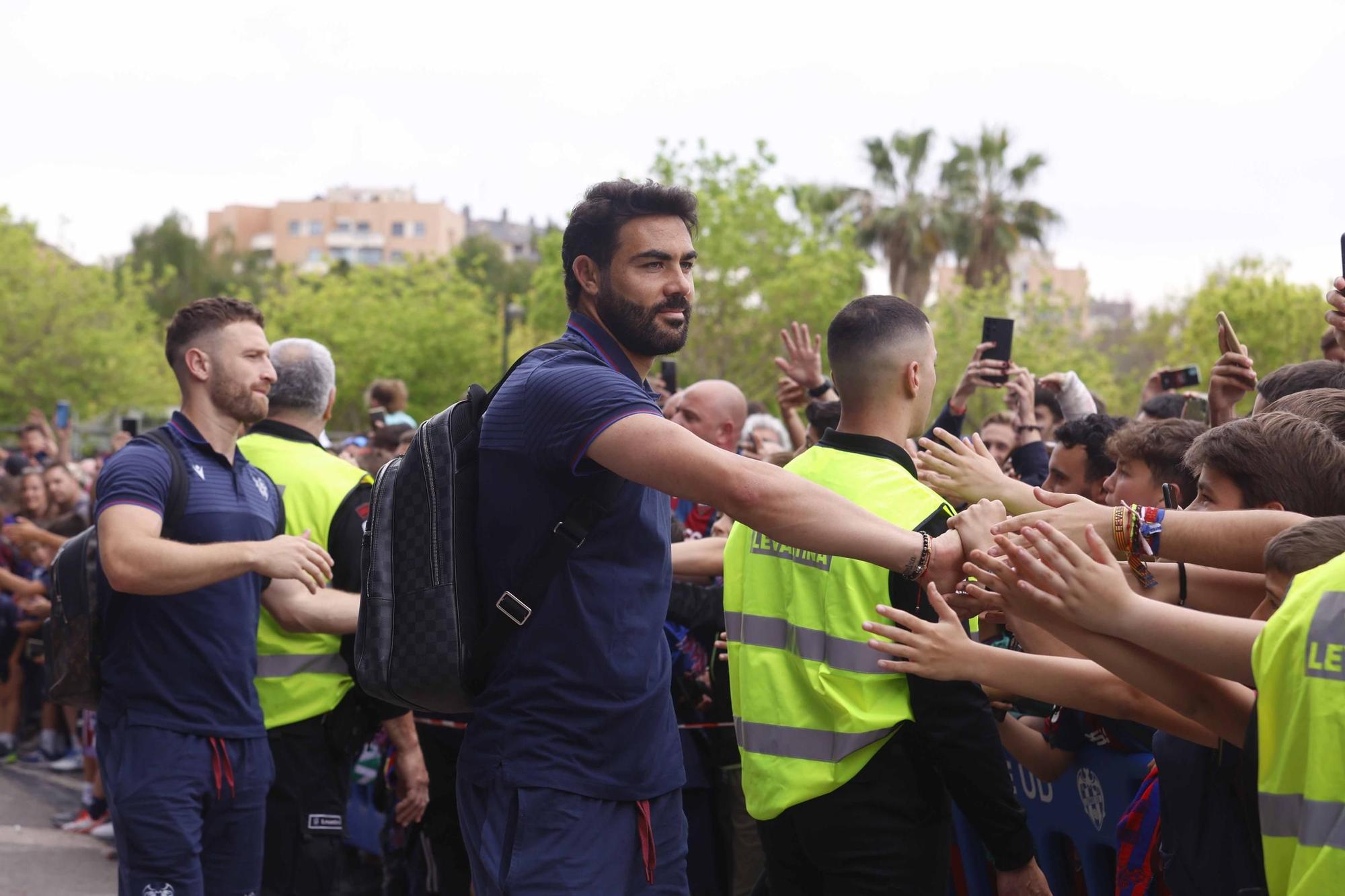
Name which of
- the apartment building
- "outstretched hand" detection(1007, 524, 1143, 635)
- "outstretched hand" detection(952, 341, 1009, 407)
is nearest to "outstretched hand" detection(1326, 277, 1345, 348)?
"outstretched hand" detection(952, 341, 1009, 407)

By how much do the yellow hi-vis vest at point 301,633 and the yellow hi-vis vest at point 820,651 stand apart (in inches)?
78.3

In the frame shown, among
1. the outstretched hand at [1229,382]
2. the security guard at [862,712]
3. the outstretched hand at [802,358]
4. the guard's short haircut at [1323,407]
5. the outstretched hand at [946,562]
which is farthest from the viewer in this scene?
the outstretched hand at [802,358]

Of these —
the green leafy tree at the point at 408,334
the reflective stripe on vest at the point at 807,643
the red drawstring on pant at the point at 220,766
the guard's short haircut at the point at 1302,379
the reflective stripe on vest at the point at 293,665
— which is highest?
the green leafy tree at the point at 408,334

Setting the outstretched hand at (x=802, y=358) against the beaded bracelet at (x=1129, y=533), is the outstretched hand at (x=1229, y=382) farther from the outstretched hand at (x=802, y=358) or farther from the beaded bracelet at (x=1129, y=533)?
the beaded bracelet at (x=1129, y=533)

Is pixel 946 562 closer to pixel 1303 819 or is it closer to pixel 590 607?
pixel 590 607

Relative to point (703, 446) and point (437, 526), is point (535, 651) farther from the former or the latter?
point (703, 446)

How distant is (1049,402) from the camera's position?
282 inches

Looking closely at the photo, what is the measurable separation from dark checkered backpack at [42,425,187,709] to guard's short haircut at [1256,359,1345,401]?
3.57 m

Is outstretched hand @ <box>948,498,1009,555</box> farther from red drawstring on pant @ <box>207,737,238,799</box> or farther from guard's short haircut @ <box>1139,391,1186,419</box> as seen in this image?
guard's short haircut @ <box>1139,391,1186,419</box>

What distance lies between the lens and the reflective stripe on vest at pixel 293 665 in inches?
204

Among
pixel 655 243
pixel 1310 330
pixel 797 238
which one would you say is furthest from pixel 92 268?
pixel 655 243

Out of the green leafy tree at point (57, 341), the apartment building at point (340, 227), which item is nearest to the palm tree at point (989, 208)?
the green leafy tree at point (57, 341)

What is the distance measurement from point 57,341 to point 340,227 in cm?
7637

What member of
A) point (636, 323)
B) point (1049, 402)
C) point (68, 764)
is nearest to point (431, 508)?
point (636, 323)
